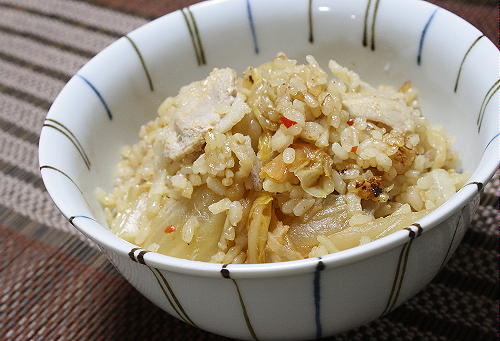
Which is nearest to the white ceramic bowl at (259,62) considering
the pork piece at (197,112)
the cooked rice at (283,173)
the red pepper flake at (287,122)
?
the cooked rice at (283,173)

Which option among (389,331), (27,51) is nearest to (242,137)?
(389,331)

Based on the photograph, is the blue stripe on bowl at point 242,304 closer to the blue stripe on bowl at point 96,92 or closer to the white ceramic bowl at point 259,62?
the white ceramic bowl at point 259,62

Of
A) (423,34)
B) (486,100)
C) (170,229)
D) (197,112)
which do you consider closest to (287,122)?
(197,112)

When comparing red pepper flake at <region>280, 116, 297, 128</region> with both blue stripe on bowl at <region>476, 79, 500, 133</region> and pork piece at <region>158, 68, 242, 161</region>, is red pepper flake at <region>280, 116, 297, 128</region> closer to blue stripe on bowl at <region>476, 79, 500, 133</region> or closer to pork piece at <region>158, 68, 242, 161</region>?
pork piece at <region>158, 68, 242, 161</region>

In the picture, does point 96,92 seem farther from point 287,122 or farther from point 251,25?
point 287,122

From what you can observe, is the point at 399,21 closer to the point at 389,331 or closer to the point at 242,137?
the point at 242,137

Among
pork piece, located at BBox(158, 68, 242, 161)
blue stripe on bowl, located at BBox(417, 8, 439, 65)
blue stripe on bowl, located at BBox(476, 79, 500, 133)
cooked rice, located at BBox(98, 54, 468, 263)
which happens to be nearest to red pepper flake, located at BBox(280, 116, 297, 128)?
cooked rice, located at BBox(98, 54, 468, 263)
